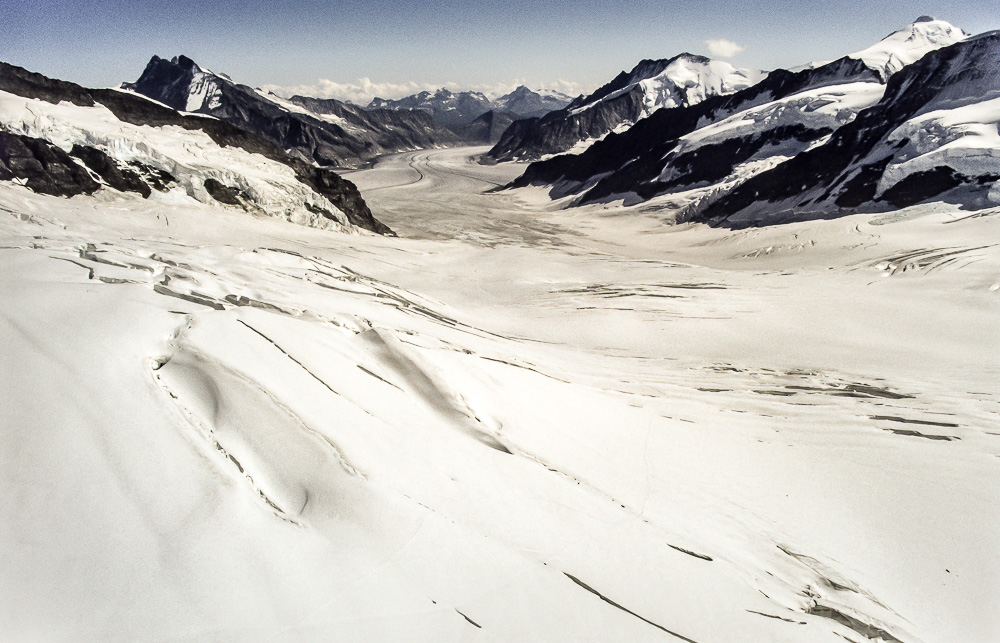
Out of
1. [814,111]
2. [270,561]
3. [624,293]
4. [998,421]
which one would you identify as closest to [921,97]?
[814,111]

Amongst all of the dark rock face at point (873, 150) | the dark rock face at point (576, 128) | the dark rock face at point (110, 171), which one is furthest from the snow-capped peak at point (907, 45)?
the dark rock face at point (110, 171)

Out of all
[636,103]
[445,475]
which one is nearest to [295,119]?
[636,103]

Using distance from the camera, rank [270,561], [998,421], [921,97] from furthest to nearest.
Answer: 1. [921,97]
2. [998,421]
3. [270,561]

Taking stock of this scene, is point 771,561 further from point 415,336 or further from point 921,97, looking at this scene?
point 921,97

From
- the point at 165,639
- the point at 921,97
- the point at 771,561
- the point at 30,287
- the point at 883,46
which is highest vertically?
→ the point at 883,46

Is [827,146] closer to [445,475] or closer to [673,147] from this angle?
[673,147]

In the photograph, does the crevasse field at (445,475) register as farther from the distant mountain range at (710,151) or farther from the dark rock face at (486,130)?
the dark rock face at (486,130)

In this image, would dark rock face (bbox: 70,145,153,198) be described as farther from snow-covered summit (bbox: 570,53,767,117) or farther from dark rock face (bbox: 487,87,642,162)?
snow-covered summit (bbox: 570,53,767,117)
